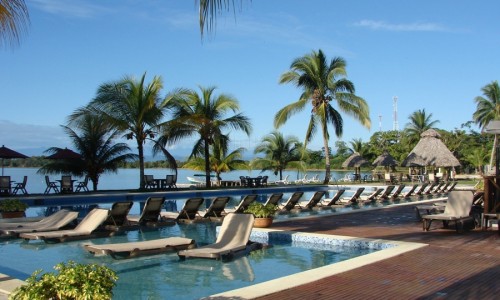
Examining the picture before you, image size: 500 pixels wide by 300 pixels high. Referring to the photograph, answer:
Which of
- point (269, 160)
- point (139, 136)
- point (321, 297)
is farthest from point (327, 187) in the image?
point (321, 297)

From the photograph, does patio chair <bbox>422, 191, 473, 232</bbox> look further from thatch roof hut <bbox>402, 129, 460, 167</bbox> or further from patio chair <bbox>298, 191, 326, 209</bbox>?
thatch roof hut <bbox>402, 129, 460, 167</bbox>

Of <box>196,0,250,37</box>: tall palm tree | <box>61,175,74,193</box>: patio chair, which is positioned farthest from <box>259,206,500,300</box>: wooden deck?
<box>61,175,74,193</box>: patio chair

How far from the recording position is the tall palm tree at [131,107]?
2395 cm

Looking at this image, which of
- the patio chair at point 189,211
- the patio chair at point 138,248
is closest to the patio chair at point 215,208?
the patio chair at point 189,211

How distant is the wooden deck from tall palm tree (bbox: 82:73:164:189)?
14.9m

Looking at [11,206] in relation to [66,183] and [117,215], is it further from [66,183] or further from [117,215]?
[66,183]

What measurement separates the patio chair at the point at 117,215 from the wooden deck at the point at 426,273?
3725mm

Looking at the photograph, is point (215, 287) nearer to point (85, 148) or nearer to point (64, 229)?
point (64, 229)

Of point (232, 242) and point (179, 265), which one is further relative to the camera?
point (232, 242)

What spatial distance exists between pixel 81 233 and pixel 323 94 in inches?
823

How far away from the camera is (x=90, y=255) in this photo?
342 inches

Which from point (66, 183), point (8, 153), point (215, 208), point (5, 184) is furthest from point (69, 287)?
point (8, 153)

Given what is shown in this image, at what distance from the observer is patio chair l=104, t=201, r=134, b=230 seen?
440 inches

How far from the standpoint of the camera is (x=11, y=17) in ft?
13.6
